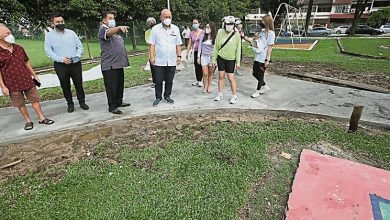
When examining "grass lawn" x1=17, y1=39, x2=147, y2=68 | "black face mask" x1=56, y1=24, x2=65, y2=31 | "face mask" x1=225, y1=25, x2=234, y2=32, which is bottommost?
"grass lawn" x1=17, y1=39, x2=147, y2=68

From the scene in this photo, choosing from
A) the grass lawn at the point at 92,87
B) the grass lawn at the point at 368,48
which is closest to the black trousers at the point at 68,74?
the grass lawn at the point at 92,87

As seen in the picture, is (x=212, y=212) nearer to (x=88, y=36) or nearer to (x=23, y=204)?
(x=23, y=204)

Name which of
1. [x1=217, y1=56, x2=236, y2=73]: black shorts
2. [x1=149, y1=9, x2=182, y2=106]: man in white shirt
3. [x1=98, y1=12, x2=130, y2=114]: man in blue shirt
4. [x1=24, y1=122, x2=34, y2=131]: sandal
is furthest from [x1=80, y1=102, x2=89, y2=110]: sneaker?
[x1=217, y1=56, x2=236, y2=73]: black shorts

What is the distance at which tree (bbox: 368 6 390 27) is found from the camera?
35850 millimetres

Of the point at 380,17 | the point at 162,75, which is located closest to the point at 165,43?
the point at 162,75

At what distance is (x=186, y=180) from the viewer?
9.25 feet

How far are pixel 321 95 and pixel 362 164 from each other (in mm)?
2636

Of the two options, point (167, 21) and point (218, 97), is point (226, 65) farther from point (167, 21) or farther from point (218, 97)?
point (167, 21)

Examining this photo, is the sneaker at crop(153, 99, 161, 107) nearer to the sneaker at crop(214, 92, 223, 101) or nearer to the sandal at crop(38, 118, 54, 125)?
the sneaker at crop(214, 92, 223, 101)

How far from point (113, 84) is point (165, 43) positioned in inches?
46.8

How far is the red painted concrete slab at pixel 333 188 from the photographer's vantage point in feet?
7.70

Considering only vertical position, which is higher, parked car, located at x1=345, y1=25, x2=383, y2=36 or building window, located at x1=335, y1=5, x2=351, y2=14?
building window, located at x1=335, y1=5, x2=351, y2=14

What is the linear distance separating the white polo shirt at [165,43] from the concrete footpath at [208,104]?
0.87 metres

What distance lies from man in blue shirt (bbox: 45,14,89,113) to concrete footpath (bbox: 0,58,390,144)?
710mm
